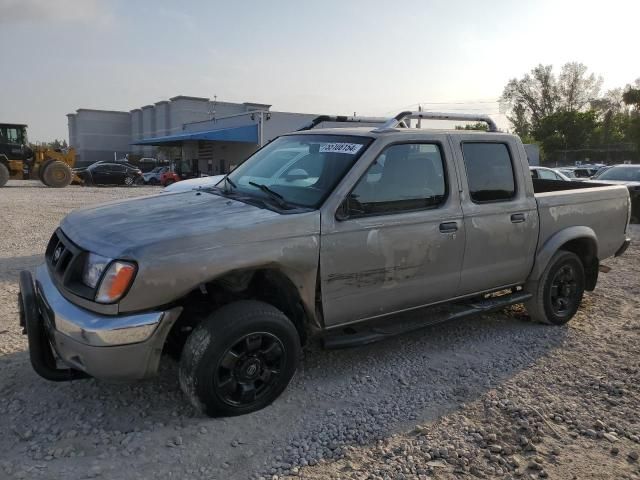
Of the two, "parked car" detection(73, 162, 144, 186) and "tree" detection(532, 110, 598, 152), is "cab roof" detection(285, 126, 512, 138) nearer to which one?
"parked car" detection(73, 162, 144, 186)

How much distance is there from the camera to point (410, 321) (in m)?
4.25

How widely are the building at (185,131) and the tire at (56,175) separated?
40.4 ft

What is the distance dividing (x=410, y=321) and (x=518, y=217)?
4.55 feet

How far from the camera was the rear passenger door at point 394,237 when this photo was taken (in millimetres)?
3641

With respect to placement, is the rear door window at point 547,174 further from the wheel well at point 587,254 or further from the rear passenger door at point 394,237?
the rear passenger door at point 394,237

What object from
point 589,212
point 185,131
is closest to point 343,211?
point 589,212

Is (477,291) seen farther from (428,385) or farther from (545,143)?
(545,143)

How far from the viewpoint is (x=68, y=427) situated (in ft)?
10.7

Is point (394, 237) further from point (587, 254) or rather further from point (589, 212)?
point (587, 254)

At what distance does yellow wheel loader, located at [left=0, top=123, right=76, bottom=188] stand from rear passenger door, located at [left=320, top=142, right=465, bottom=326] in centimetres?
2598

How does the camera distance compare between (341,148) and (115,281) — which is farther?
(341,148)

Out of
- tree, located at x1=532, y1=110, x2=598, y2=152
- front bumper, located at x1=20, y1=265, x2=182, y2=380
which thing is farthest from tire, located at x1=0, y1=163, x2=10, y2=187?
tree, located at x1=532, y1=110, x2=598, y2=152

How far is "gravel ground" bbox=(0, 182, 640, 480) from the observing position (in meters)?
2.96

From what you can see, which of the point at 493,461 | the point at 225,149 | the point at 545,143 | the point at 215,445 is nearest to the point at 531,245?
the point at 493,461
